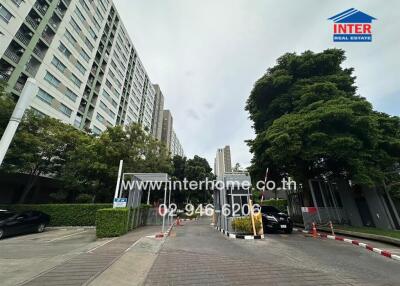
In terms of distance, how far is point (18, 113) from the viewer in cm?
273

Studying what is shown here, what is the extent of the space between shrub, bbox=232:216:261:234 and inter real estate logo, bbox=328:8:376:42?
9.93 metres

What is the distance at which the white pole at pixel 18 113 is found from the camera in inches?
100

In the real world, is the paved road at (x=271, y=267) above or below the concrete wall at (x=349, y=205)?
below

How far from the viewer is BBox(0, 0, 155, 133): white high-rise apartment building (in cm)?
1958

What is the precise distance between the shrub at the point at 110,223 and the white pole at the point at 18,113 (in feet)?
29.9

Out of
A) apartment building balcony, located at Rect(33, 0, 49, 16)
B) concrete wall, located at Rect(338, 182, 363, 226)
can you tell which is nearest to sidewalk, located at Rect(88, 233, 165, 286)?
concrete wall, located at Rect(338, 182, 363, 226)

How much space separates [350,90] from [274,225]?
36.3ft

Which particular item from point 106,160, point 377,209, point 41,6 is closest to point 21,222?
point 106,160

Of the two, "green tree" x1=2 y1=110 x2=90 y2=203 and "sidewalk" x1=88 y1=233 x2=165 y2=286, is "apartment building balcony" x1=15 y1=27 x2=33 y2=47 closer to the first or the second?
"green tree" x1=2 y1=110 x2=90 y2=203

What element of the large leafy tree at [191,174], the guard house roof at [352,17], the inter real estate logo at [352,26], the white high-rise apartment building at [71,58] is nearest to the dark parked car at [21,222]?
the white high-rise apartment building at [71,58]

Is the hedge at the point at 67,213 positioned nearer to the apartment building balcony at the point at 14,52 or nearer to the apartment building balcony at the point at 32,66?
the apartment building balcony at the point at 32,66

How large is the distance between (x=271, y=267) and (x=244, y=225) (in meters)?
5.02

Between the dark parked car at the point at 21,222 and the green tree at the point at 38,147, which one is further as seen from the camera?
the green tree at the point at 38,147

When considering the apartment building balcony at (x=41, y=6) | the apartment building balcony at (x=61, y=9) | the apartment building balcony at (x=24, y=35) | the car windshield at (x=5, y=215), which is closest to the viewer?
the car windshield at (x=5, y=215)
